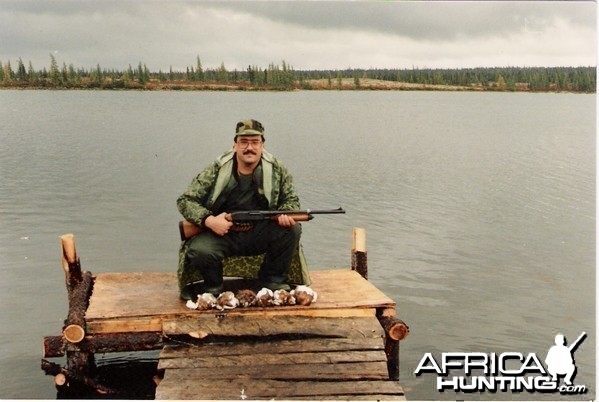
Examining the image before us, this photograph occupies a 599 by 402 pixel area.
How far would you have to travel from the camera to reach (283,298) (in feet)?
25.8

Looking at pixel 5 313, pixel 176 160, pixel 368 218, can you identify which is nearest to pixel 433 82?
pixel 176 160

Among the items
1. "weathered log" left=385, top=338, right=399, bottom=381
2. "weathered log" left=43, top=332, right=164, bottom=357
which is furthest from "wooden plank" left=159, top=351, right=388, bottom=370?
"weathered log" left=385, top=338, right=399, bottom=381

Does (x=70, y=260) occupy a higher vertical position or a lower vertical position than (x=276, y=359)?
higher

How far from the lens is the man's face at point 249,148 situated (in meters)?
7.71

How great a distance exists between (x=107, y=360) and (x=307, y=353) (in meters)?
4.01

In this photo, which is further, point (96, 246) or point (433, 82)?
point (433, 82)

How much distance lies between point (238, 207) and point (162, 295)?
1.41m

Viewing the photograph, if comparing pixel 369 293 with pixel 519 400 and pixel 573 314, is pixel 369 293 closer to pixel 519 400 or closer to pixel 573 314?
pixel 519 400

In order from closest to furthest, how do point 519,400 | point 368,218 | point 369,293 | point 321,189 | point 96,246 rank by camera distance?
point 369,293 → point 519,400 → point 96,246 → point 368,218 → point 321,189

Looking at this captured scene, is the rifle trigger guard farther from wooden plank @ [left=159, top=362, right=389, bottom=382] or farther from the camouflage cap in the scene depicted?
wooden plank @ [left=159, top=362, right=389, bottom=382]

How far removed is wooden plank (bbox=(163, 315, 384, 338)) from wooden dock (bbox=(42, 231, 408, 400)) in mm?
10

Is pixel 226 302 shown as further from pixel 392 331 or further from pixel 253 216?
pixel 392 331

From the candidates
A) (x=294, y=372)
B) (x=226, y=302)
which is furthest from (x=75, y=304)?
(x=294, y=372)

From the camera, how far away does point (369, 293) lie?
851cm
